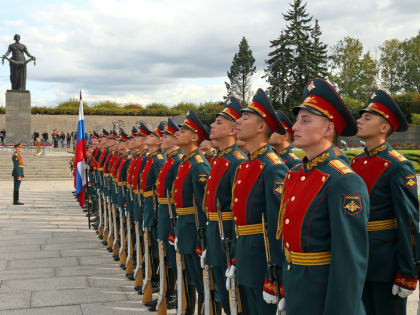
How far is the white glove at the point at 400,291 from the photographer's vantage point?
10.5ft

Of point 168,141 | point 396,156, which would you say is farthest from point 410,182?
point 168,141

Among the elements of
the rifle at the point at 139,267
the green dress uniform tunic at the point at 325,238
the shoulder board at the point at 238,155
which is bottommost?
the rifle at the point at 139,267

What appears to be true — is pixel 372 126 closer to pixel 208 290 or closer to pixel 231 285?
pixel 231 285

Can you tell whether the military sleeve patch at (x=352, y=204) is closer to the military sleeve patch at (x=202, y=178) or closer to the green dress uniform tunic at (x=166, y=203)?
the military sleeve patch at (x=202, y=178)

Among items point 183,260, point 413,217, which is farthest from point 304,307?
point 183,260

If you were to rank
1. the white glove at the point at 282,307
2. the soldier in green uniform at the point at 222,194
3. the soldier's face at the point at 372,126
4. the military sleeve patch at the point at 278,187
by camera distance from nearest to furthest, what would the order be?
the white glove at the point at 282,307 → the military sleeve patch at the point at 278,187 → the soldier's face at the point at 372,126 → the soldier in green uniform at the point at 222,194

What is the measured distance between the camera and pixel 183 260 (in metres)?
5.04

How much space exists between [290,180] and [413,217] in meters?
1.13

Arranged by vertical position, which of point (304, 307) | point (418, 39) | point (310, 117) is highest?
point (418, 39)

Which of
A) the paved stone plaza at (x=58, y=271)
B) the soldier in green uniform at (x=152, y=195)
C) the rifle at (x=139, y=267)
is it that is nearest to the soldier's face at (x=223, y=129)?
the soldier in green uniform at (x=152, y=195)

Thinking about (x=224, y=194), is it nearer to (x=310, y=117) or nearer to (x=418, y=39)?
(x=310, y=117)

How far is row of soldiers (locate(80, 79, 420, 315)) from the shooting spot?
2.43m

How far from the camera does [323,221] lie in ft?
8.11

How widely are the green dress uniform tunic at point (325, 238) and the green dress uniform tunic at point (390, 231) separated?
3.38 ft
